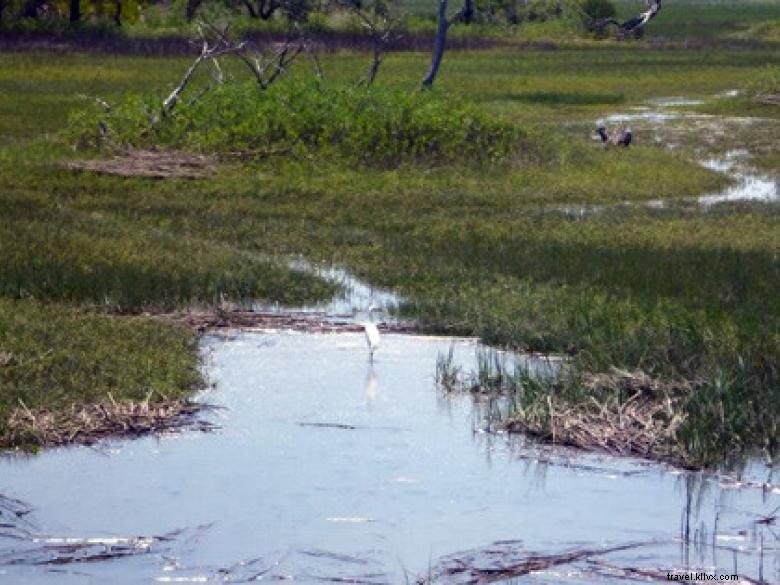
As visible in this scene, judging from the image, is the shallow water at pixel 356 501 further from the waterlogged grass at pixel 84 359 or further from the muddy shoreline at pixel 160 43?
the muddy shoreline at pixel 160 43

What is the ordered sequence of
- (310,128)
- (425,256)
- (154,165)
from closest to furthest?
(425,256) → (154,165) → (310,128)

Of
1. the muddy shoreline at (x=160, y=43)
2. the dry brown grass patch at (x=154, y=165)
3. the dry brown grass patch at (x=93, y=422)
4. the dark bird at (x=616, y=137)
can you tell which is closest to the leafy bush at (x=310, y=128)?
the dry brown grass patch at (x=154, y=165)

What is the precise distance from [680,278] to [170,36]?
40.0 m

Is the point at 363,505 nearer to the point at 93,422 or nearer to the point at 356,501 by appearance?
the point at 356,501

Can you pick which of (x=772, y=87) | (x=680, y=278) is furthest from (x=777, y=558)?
(x=772, y=87)

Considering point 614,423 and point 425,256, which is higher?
point 614,423

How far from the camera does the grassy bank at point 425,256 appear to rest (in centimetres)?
1007

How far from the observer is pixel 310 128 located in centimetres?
2089

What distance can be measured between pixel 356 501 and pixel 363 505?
0.07 meters

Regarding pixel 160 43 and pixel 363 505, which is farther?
pixel 160 43

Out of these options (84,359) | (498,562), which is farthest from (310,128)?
(498,562)

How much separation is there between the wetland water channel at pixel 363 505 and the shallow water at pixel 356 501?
0.04ft

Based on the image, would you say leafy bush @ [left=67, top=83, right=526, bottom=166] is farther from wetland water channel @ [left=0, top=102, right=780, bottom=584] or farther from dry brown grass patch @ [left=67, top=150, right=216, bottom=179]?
wetland water channel @ [left=0, top=102, right=780, bottom=584]

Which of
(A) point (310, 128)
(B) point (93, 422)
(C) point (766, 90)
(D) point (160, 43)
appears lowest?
(D) point (160, 43)
